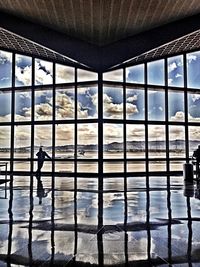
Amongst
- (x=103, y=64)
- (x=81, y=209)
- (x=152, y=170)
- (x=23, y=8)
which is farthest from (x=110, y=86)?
(x=81, y=209)

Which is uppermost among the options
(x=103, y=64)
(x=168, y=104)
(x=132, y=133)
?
(x=103, y=64)

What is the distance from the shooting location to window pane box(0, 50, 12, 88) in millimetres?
12758

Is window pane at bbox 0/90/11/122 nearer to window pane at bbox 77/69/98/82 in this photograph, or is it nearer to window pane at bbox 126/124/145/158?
window pane at bbox 77/69/98/82

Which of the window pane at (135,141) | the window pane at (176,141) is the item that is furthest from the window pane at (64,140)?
the window pane at (176,141)

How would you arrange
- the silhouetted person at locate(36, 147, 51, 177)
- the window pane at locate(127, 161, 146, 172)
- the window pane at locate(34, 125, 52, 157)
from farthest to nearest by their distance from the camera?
the window pane at locate(34, 125, 52, 157), the window pane at locate(127, 161, 146, 172), the silhouetted person at locate(36, 147, 51, 177)

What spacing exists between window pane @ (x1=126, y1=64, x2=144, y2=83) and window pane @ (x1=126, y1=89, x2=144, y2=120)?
46cm

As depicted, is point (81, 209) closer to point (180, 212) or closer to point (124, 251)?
point (180, 212)

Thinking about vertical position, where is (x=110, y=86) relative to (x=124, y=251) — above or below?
above

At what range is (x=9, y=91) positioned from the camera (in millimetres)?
12797

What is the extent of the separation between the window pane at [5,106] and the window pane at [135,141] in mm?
5522

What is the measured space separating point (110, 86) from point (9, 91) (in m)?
4.69

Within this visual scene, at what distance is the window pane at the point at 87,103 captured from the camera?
12.3 metres

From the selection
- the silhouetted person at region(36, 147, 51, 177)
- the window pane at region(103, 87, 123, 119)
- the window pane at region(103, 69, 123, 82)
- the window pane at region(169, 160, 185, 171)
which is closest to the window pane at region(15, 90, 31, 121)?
the silhouetted person at region(36, 147, 51, 177)

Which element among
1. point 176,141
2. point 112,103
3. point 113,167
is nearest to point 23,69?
point 112,103
